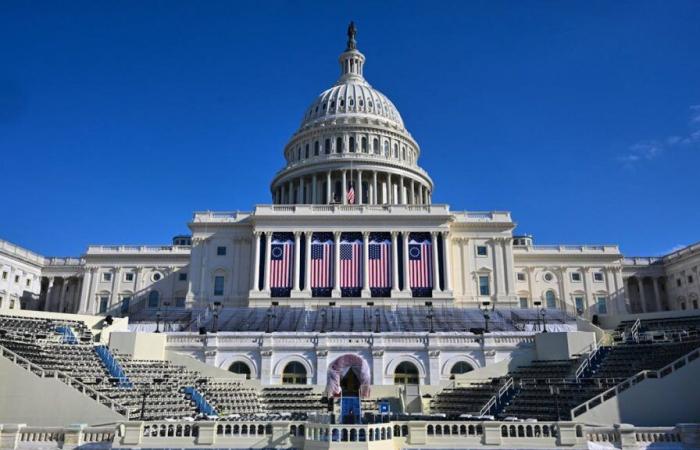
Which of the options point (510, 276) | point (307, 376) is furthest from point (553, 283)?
point (307, 376)

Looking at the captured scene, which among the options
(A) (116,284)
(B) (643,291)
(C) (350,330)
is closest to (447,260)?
(C) (350,330)

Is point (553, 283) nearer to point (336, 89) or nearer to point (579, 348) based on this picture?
point (579, 348)

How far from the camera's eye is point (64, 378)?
3269 centimetres

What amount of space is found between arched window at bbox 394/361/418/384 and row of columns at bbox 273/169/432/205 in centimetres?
5058

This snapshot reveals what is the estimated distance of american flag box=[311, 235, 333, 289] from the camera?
241 ft

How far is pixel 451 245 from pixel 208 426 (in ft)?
196

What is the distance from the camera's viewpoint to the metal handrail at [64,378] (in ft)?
102

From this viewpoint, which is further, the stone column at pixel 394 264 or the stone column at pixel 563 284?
the stone column at pixel 563 284

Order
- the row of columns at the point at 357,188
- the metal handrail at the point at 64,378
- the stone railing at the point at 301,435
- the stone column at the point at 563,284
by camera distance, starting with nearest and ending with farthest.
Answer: the stone railing at the point at 301,435
the metal handrail at the point at 64,378
the stone column at the point at 563,284
the row of columns at the point at 357,188

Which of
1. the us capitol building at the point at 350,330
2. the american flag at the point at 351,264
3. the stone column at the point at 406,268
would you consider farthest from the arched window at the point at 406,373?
the american flag at the point at 351,264

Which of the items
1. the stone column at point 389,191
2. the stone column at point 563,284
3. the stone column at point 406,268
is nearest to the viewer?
the stone column at point 406,268

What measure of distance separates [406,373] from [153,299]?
5760 centimetres

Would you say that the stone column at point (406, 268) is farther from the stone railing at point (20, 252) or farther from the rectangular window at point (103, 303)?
the stone railing at point (20, 252)

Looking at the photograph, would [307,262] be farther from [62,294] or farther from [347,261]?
[62,294]
